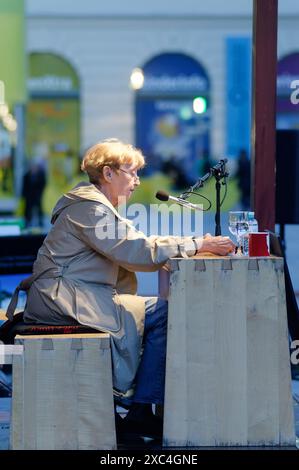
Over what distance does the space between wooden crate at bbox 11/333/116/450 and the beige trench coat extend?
156mm

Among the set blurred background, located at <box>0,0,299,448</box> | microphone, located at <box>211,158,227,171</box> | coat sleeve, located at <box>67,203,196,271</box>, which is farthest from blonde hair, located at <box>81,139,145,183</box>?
blurred background, located at <box>0,0,299,448</box>

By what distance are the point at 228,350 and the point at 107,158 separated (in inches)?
39.1

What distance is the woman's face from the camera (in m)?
4.19

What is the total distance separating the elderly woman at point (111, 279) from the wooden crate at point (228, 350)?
0.63 feet

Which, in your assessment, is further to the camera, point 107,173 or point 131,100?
point 131,100

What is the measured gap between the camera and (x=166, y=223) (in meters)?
6.02

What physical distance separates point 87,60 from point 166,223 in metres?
11.8

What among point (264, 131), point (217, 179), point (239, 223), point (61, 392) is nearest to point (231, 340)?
point (239, 223)

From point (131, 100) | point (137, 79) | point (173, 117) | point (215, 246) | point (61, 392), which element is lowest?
point (61, 392)

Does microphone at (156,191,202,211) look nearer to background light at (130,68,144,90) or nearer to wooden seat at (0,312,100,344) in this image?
wooden seat at (0,312,100,344)

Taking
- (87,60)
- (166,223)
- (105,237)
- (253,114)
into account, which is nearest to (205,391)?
(105,237)

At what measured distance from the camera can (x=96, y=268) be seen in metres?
4.05

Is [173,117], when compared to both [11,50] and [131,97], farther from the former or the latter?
[11,50]

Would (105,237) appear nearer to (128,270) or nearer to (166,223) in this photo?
(128,270)
